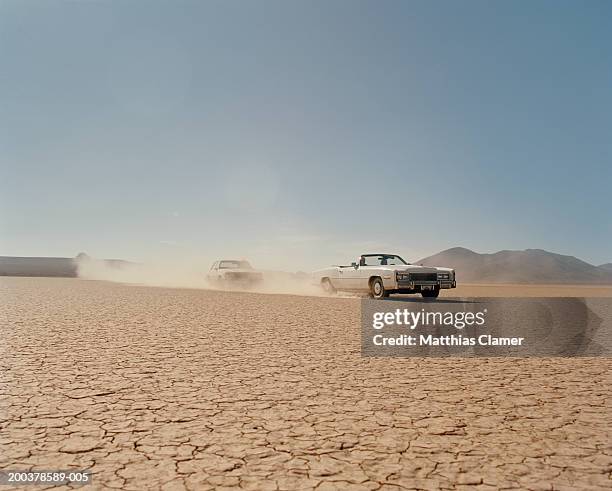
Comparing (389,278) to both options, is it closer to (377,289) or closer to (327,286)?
(377,289)

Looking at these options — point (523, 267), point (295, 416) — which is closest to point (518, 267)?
point (523, 267)

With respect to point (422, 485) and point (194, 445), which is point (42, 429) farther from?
point (422, 485)

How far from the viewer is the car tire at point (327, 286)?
1842 centimetres

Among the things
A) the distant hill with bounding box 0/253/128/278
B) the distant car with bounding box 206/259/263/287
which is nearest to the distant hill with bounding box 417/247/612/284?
the distant hill with bounding box 0/253/128/278

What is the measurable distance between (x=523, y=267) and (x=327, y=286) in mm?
97242

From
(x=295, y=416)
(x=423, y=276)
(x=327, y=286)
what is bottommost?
(x=295, y=416)

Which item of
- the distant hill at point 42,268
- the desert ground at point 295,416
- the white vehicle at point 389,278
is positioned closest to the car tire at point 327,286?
the white vehicle at point 389,278

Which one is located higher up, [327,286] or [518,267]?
[518,267]

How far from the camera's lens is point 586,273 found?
108 m

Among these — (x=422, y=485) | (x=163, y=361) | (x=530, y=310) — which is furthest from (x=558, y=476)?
(x=530, y=310)

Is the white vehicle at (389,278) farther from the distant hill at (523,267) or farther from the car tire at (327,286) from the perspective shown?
the distant hill at (523,267)

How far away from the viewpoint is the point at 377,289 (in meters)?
15.8

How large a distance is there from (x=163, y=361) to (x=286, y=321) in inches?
193

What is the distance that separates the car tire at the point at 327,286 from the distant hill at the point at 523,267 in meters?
77.2
